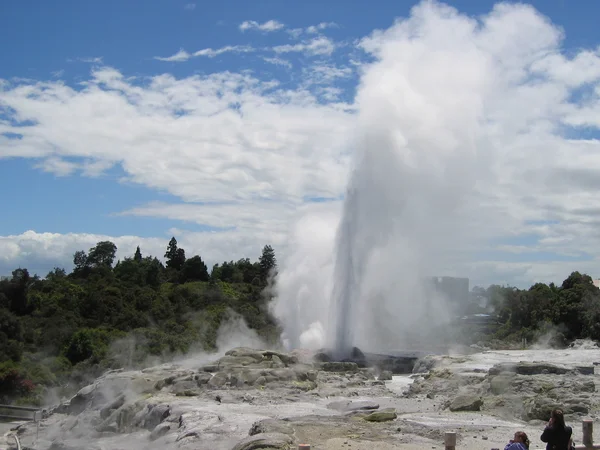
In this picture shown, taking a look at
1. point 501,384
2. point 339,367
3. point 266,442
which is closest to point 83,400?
point 339,367

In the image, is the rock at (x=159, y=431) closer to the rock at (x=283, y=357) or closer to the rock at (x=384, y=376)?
the rock at (x=283, y=357)

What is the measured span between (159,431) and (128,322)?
26.6 meters

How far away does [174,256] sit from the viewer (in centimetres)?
8225

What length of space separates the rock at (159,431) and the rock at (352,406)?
149 inches

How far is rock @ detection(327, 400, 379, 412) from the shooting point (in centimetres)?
1566

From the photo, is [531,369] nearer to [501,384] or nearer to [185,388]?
[501,384]

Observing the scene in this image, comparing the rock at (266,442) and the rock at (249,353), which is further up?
the rock at (249,353)

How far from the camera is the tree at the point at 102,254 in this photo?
82812 millimetres

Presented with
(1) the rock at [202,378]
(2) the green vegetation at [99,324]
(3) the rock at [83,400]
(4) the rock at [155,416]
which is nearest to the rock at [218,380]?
(1) the rock at [202,378]

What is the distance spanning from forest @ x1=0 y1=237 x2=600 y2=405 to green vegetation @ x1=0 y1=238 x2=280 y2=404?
0.18 ft

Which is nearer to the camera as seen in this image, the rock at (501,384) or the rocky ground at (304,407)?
the rocky ground at (304,407)

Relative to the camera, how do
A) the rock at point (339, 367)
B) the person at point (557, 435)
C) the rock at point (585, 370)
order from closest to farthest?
the person at point (557, 435) < the rock at point (585, 370) < the rock at point (339, 367)

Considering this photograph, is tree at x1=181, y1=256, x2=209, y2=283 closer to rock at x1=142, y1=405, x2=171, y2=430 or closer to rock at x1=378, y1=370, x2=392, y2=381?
rock at x1=378, y1=370, x2=392, y2=381

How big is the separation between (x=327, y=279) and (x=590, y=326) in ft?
56.0
